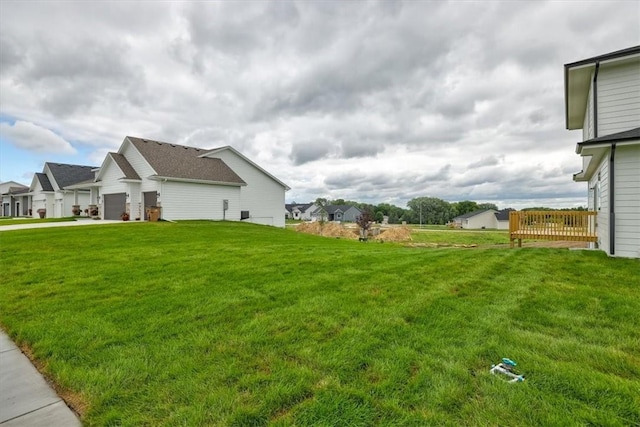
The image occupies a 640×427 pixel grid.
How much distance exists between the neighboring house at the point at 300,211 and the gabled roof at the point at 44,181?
59.5 meters

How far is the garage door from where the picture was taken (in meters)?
20.4

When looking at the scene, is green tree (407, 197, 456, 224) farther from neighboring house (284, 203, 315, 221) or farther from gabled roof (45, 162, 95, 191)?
gabled roof (45, 162, 95, 191)

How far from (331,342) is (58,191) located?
34712 millimetres

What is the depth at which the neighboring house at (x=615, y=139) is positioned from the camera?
7.87m

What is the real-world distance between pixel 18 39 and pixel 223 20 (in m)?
7.21

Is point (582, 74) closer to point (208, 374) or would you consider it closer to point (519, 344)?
point (519, 344)

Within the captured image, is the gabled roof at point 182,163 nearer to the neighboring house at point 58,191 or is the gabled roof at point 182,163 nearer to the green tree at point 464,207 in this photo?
the neighboring house at point 58,191

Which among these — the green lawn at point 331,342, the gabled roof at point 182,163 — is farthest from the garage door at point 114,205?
the green lawn at point 331,342

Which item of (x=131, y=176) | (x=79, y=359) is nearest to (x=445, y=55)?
(x=79, y=359)

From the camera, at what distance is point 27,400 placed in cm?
230

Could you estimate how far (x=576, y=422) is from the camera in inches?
75.2

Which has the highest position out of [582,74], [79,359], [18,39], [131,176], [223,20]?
[223,20]

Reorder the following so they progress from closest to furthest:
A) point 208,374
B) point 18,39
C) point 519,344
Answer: point 208,374 → point 519,344 → point 18,39

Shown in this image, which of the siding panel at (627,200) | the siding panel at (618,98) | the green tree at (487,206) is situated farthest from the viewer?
the green tree at (487,206)
